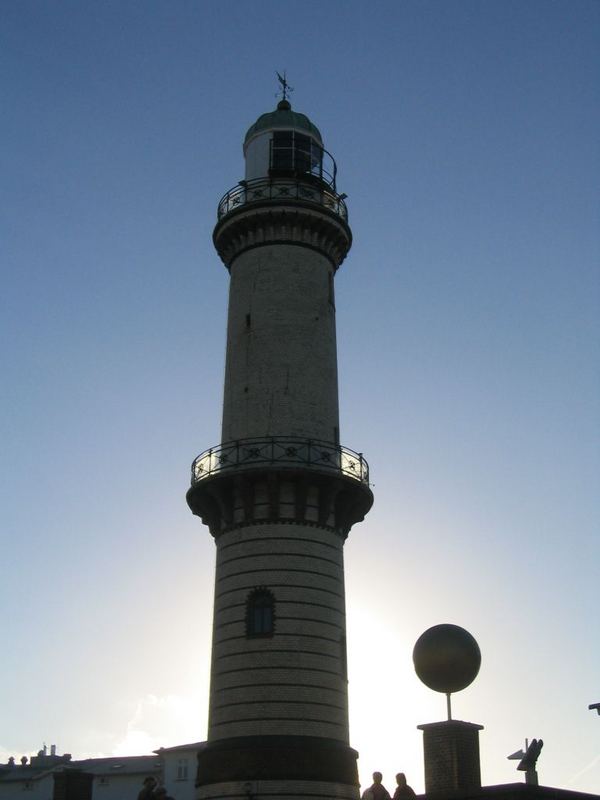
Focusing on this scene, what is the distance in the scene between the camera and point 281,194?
4241 centimetres

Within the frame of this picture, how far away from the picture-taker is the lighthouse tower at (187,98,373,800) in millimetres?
33938

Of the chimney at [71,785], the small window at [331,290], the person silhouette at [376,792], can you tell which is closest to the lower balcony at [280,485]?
the small window at [331,290]

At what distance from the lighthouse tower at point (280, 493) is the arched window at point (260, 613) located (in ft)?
0.16

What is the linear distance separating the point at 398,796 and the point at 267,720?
1413 centimetres

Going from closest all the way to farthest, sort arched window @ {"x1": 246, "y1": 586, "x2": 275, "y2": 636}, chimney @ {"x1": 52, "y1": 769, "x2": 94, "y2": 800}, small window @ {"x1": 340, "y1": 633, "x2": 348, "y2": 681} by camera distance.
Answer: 1. arched window @ {"x1": 246, "y1": 586, "x2": 275, "y2": 636}
2. small window @ {"x1": 340, "y1": 633, "x2": 348, "y2": 681}
3. chimney @ {"x1": 52, "y1": 769, "x2": 94, "y2": 800}

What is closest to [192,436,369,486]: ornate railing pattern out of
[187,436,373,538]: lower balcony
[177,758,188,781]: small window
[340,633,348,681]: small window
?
[187,436,373,538]: lower balcony

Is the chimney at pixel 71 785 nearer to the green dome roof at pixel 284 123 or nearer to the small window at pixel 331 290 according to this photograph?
the small window at pixel 331 290

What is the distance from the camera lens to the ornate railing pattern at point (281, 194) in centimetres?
4250

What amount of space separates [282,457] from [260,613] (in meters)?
5.85

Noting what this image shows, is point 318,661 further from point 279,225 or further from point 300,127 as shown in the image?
point 300,127

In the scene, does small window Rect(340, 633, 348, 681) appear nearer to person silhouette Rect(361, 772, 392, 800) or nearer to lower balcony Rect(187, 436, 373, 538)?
lower balcony Rect(187, 436, 373, 538)

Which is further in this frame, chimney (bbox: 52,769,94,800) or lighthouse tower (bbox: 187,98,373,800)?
chimney (bbox: 52,769,94,800)

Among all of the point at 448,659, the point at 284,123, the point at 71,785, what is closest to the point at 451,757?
the point at 448,659

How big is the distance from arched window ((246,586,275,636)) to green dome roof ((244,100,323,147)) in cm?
2099
